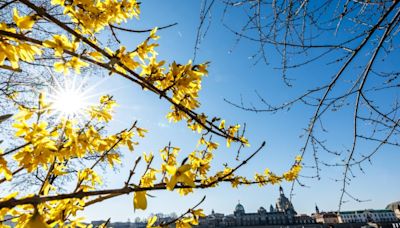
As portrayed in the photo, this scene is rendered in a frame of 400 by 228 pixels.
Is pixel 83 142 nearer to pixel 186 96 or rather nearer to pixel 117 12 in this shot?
pixel 186 96

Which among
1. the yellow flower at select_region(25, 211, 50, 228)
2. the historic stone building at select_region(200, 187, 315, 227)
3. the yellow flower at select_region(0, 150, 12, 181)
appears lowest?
the yellow flower at select_region(25, 211, 50, 228)

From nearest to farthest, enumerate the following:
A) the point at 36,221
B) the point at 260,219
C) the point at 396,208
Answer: the point at 36,221 → the point at 396,208 → the point at 260,219

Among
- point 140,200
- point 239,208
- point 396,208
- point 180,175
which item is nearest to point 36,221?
point 140,200

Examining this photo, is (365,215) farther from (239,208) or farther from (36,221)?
(36,221)

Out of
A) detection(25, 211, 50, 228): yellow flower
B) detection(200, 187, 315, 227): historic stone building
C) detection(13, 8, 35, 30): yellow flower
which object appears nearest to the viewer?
detection(25, 211, 50, 228): yellow flower

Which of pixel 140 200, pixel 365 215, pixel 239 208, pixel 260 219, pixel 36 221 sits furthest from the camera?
pixel 365 215

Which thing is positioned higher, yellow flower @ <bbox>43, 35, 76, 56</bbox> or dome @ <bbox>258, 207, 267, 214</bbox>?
dome @ <bbox>258, 207, 267, 214</bbox>

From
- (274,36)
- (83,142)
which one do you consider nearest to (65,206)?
(83,142)

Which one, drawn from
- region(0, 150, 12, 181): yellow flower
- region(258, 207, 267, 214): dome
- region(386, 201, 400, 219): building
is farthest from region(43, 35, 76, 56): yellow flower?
region(258, 207, 267, 214): dome

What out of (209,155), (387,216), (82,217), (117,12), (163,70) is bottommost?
(82,217)

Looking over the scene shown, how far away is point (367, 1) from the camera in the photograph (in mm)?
1771

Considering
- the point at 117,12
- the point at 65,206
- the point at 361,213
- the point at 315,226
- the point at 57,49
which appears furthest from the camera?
the point at 361,213

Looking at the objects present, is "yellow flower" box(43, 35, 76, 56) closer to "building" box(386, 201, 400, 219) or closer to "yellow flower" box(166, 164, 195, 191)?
"yellow flower" box(166, 164, 195, 191)

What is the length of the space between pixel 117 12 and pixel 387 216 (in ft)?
319
